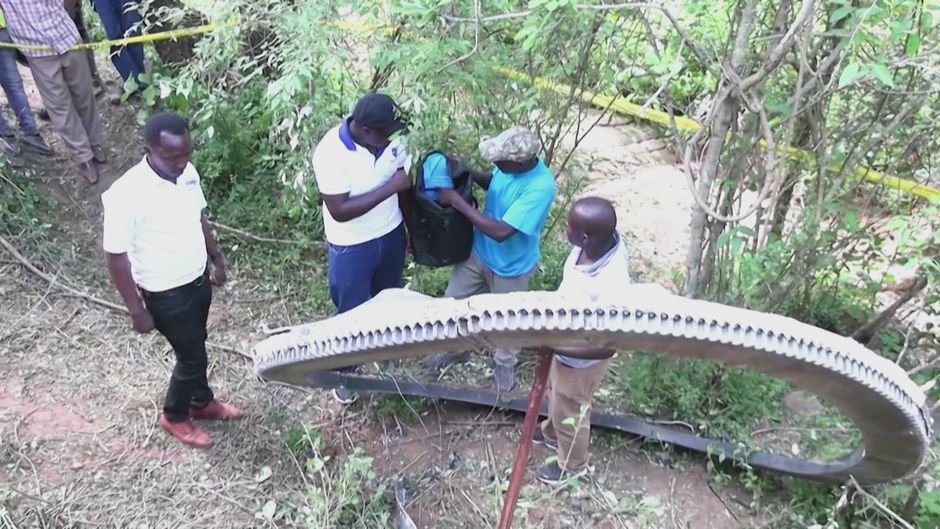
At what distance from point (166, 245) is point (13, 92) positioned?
2989mm

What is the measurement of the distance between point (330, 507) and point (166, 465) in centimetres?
81

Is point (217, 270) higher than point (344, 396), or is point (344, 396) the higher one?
point (217, 270)

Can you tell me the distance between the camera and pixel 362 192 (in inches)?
136

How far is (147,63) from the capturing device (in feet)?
18.5

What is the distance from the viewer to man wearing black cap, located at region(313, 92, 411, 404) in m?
3.34

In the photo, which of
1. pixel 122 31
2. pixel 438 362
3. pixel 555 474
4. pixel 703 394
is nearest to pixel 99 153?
pixel 122 31

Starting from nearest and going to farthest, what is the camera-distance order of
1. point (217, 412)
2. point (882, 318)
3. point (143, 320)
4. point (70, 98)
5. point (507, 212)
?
1. point (143, 320)
2. point (507, 212)
3. point (217, 412)
4. point (882, 318)
5. point (70, 98)

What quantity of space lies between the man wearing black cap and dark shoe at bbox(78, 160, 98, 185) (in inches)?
92.8

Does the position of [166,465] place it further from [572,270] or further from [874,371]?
[874,371]

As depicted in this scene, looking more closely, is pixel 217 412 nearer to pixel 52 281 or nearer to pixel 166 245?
pixel 166 245

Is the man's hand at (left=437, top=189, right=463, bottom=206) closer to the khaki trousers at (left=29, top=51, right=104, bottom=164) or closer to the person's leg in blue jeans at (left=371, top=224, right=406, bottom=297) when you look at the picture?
the person's leg in blue jeans at (left=371, top=224, right=406, bottom=297)

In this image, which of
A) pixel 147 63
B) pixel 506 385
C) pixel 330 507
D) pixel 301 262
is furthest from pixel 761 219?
pixel 147 63

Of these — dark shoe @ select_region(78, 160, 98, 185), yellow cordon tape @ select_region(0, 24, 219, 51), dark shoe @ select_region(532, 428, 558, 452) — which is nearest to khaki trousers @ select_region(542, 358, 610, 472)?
dark shoe @ select_region(532, 428, 558, 452)

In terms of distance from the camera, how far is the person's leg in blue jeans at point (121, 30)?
5531 millimetres
